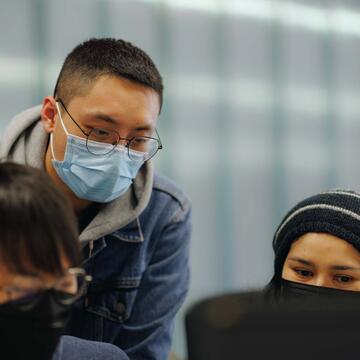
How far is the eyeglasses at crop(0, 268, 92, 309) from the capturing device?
2.63ft

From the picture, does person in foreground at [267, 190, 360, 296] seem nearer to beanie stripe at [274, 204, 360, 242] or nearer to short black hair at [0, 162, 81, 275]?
beanie stripe at [274, 204, 360, 242]

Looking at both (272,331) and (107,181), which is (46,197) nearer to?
(272,331)

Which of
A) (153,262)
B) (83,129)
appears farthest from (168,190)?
(83,129)

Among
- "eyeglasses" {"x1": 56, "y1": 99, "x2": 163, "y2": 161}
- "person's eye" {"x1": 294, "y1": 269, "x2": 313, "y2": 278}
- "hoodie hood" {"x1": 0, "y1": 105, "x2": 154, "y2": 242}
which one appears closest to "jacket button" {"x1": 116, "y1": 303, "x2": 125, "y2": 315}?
"hoodie hood" {"x1": 0, "y1": 105, "x2": 154, "y2": 242}

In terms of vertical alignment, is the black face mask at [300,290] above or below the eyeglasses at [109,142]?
below

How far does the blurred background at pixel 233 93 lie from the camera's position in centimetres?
221

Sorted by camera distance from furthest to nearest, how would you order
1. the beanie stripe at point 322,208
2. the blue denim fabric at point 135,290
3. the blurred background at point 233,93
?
1. the blurred background at point 233,93
2. the blue denim fabric at point 135,290
3. the beanie stripe at point 322,208

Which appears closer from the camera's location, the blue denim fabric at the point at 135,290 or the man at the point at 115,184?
the man at the point at 115,184

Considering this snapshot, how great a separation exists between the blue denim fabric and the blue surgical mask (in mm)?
140

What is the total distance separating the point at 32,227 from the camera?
0.84m

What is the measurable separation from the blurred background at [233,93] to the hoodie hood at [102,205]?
2.24 feet

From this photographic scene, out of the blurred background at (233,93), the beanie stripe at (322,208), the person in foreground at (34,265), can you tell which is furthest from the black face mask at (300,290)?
the blurred background at (233,93)

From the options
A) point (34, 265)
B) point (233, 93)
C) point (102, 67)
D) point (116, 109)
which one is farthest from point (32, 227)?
point (233, 93)

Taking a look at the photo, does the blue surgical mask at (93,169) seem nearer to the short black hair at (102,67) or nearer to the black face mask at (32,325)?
the short black hair at (102,67)
